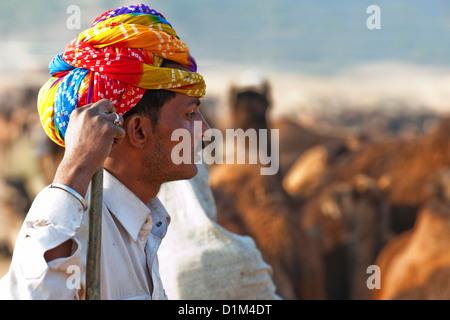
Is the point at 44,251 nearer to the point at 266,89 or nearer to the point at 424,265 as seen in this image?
the point at 424,265

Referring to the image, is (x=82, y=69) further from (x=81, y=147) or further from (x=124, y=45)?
(x=81, y=147)

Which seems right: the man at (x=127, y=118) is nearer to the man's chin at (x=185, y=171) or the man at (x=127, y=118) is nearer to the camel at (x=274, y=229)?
the man's chin at (x=185, y=171)

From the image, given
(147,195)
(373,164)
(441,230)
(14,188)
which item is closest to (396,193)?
(373,164)

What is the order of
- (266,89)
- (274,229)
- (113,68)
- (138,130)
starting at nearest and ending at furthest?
(113,68), (138,130), (274,229), (266,89)

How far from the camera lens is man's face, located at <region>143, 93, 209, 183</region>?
89.0 inches

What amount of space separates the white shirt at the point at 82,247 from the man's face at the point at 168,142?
0.38 ft

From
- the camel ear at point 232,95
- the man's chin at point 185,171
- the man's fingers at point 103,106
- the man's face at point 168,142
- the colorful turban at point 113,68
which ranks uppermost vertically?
the camel ear at point 232,95

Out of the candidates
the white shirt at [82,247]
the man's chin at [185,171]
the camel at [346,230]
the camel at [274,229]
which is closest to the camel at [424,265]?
the camel at [274,229]

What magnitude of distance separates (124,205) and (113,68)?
0.40m

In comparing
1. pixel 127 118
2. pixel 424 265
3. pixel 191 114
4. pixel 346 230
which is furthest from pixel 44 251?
pixel 346 230

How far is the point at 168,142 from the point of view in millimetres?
2264

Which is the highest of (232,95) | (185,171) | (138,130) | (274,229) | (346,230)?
(232,95)

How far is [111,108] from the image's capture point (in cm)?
192

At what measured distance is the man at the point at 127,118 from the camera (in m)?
1.90
